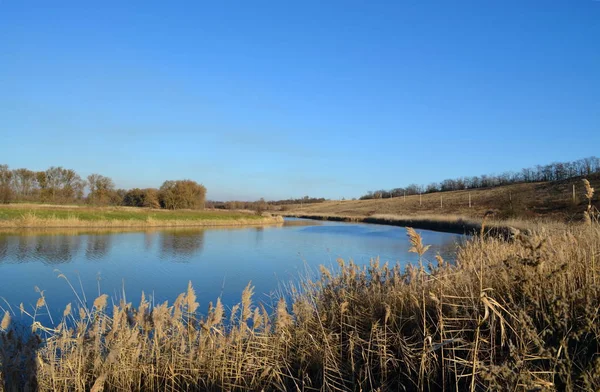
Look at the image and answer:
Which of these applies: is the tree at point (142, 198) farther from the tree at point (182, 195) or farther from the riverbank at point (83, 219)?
the riverbank at point (83, 219)

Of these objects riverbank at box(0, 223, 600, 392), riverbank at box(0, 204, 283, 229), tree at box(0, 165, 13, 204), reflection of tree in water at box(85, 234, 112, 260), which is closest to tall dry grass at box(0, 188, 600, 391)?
riverbank at box(0, 223, 600, 392)

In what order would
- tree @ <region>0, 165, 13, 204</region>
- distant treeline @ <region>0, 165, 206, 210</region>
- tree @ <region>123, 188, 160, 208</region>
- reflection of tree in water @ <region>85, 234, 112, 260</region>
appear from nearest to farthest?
reflection of tree in water @ <region>85, 234, 112, 260</region>, tree @ <region>0, 165, 13, 204</region>, distant treeline @ <region>0, 165, 206, 210</region>, tree @ <region>123, 188, 160, 208</region>

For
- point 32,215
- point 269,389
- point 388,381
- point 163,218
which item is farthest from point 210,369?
point 163,218

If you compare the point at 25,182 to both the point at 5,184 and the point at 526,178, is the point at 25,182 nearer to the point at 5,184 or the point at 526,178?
the point at 5,184

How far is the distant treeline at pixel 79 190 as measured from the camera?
45.7 meters

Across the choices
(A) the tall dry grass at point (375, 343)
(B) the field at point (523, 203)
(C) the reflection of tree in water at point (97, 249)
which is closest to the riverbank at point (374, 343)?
(A) the tall dry grass at point (375, 343)

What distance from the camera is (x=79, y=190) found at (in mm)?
50062

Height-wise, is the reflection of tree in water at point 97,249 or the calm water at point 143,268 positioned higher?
the reflection of tree in water at point 97,249

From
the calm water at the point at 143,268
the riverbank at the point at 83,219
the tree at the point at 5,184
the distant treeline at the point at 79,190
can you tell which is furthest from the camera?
the distant treeline at the point at 79,190

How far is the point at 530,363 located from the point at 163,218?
35410 millimetres

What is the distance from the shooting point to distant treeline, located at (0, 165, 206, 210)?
45.7 m

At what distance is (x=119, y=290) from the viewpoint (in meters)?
9.40

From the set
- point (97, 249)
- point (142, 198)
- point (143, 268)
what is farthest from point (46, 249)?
point (142, 198)

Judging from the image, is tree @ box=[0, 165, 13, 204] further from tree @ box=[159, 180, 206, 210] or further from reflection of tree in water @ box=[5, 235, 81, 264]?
reflection of tree in water @ box=[5, 235, 81, 264]
